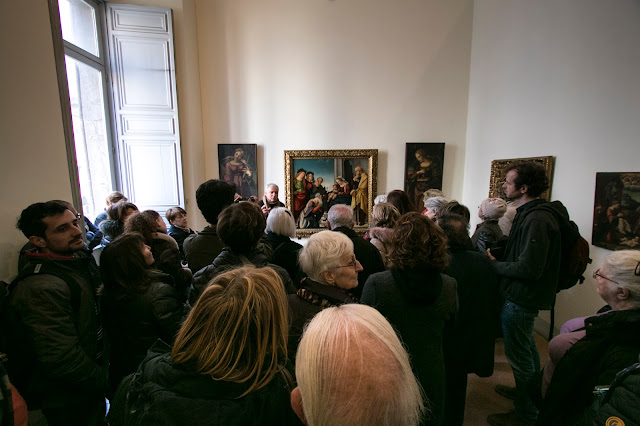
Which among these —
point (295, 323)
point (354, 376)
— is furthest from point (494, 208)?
point (354, 376)

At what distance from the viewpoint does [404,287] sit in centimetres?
163

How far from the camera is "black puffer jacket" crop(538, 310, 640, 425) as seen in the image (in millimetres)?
1289

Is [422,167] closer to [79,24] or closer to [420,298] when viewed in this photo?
[420,298]

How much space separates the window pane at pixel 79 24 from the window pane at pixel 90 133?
0.33m

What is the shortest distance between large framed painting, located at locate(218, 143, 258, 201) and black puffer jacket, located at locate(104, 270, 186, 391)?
4.42 m

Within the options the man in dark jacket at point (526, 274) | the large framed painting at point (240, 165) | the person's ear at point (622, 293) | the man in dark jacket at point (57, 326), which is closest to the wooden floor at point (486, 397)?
the man in dark jacket at point (526, 274)

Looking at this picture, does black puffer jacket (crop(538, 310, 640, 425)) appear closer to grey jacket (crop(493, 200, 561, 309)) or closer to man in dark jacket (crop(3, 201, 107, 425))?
grey jacket (crop(493, 200, 561, 309))

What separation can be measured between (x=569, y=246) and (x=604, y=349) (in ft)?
4.68

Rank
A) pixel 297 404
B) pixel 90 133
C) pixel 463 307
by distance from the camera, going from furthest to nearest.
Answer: pixel 90 133 < pixel 463 307 < pixel 297 404

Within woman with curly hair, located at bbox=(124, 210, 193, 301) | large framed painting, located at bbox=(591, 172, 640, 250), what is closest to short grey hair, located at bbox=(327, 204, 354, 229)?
woman with curly hair, located at bbox=(124, 210, 193, 301)

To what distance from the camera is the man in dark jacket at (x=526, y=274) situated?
90.7 inches

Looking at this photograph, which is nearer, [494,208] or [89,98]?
[494,208]

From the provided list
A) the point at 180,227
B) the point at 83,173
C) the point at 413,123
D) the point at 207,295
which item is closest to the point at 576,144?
the point at 413,123

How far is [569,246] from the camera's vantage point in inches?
97.7
